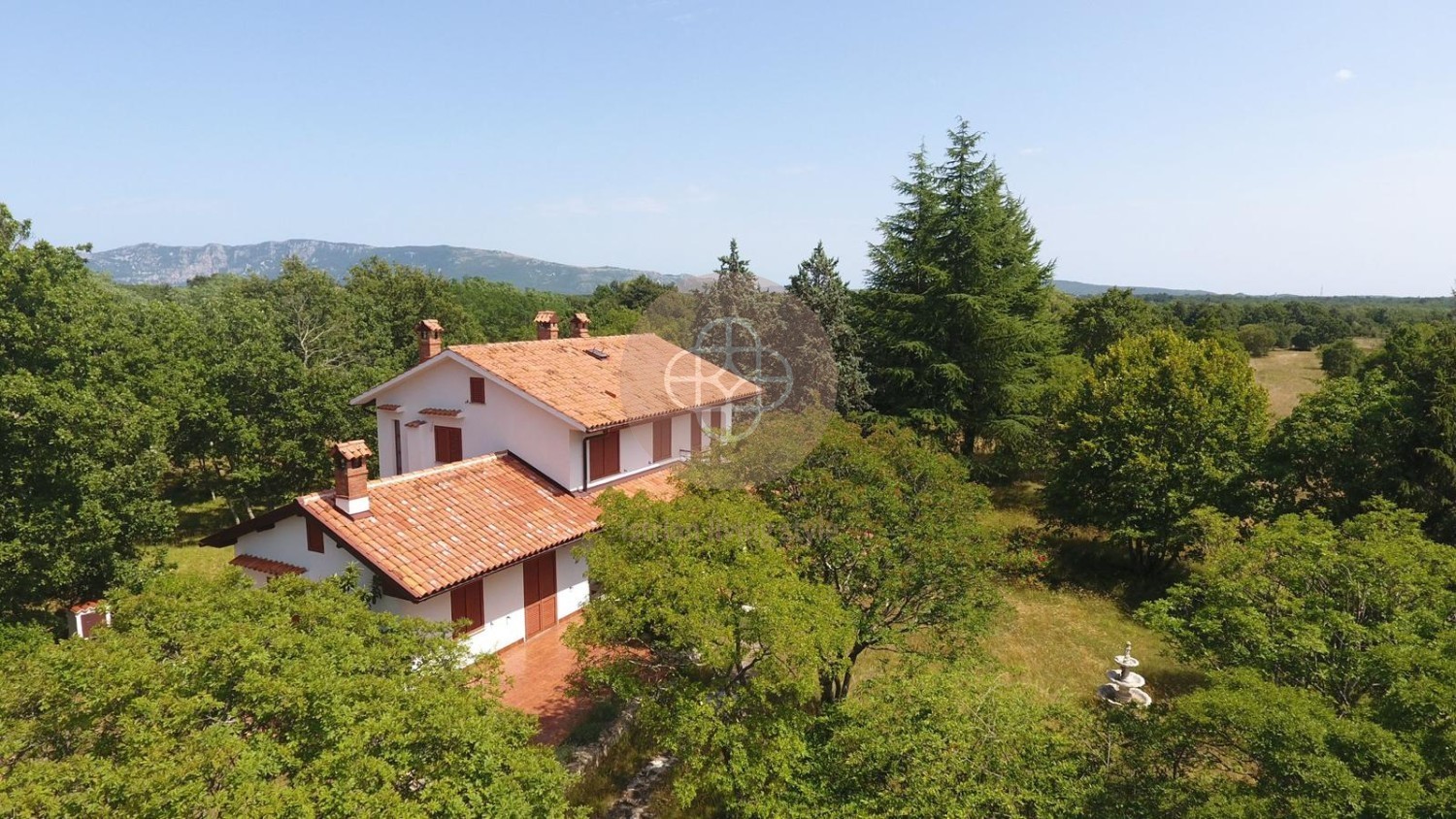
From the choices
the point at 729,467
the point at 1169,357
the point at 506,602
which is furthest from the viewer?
the point at 1169,357

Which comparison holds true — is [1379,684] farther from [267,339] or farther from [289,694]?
[267,339]

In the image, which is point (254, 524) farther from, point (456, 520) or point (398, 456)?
point (398, 456)

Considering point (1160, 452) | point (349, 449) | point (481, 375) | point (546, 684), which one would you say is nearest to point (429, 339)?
point (481, 375)

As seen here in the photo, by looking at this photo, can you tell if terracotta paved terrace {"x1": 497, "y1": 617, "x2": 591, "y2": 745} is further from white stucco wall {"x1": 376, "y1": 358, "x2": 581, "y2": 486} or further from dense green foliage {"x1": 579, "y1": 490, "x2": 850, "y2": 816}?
white stucco wall {"x1": 376, "y1": 358, "x2": 581, "y2": 486}

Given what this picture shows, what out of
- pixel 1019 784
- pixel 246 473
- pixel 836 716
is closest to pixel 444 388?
pixel 246 473

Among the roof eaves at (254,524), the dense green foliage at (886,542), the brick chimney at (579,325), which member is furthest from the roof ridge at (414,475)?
the dense green foliage at (886,542)
